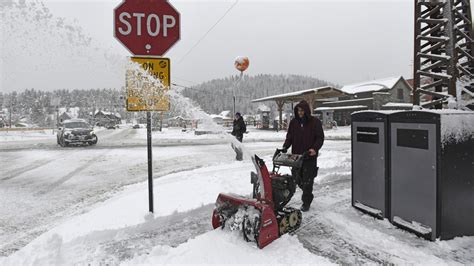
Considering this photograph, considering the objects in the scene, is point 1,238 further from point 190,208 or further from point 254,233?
point 254,233

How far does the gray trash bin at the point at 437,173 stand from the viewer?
3.62 m

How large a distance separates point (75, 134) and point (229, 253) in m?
17.4

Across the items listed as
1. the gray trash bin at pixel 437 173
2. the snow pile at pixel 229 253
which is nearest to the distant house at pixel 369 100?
the gray trash bin at pixel 437 173

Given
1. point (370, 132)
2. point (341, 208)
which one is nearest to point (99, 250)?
point (341, 208)

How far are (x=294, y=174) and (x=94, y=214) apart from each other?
10.2 feet

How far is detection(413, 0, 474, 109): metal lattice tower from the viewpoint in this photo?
228 inches

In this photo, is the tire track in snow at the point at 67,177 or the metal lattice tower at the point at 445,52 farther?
the tire track in snow at the point at 67,177

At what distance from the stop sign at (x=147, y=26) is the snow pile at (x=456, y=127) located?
368 centimetres

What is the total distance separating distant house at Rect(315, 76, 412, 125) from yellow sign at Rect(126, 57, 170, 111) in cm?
3616

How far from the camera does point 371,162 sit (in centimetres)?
464

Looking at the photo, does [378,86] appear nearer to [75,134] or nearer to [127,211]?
[75,134]

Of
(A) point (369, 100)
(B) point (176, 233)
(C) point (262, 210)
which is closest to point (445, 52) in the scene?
(C) point (262, 210)

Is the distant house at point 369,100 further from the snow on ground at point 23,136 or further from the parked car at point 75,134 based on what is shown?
the snow on ground at point 23,136

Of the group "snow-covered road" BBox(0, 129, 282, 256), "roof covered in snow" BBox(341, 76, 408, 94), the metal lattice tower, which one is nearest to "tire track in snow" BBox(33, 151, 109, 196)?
"snow-covered road" BBox(0, 129, 282, 256)
